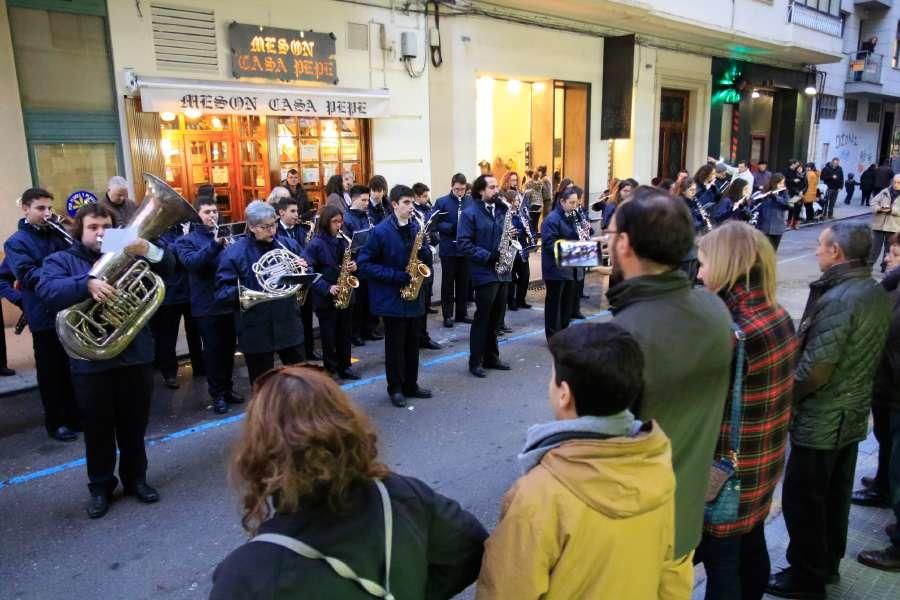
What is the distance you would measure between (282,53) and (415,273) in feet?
21.6

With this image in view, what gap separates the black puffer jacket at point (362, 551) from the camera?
4.70 ft

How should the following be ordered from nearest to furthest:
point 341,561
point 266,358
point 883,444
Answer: point 341,561 → point 883,444 → point 266,358

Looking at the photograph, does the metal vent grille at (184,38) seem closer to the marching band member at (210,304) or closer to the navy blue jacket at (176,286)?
the navy blue jacket at (176,286)

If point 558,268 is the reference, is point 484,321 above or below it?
below

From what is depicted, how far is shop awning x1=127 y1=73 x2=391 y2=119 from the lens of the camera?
948 centimetres

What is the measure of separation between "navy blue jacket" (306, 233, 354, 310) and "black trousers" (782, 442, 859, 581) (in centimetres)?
470

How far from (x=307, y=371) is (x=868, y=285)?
263 centimetres

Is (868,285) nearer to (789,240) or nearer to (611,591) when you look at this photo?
(611,591)

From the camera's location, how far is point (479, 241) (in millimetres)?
7117

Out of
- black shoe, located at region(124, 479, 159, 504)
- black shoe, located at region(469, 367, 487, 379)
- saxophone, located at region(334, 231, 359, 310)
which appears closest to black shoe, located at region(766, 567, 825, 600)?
black shoe, located at region(124, 479, 159, 504)

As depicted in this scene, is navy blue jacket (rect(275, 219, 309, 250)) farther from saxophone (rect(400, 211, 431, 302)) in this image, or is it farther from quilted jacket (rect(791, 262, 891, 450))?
quilted jacket (rect(791, 262, 891, 450))

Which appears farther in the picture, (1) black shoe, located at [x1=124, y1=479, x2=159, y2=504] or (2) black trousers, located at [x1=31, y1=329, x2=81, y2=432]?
(2) black trousers, located at [x1=31, y1=329, x2=81, y2=432]

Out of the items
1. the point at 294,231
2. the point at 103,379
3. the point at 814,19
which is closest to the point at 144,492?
the point at 103,379

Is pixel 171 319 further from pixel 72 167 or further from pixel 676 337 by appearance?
pixel 676 337
